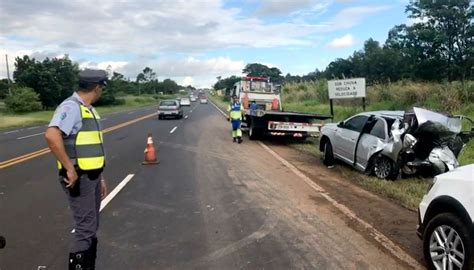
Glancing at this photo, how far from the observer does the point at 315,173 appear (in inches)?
446

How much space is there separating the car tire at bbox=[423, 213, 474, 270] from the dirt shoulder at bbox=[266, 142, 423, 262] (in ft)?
1.50

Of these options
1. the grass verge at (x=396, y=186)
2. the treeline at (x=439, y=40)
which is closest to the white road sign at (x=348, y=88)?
the grass verge at (x=396, y=186)

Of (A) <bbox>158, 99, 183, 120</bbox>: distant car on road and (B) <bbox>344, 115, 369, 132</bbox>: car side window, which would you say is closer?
(B) <bbox>344, 115, 369, 132</bbox>: car side window

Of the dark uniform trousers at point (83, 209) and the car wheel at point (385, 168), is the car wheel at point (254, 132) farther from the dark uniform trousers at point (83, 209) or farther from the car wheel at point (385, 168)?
the dark uniform trousers at point (83, 209)

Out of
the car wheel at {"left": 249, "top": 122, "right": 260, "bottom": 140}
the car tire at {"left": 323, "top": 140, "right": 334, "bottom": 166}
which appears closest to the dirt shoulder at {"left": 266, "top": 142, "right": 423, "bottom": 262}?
the car tire at {"left": 323, "top": 140, "right": 334, "bottom": 166}

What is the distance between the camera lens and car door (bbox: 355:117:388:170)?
10164 mm

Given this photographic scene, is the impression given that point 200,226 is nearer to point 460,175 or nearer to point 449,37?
point 460,175

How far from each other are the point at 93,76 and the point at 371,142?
748 cm

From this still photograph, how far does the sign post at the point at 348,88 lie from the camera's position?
19250 millimetres

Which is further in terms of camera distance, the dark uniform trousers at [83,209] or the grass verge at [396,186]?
the grass verge at [396,186]

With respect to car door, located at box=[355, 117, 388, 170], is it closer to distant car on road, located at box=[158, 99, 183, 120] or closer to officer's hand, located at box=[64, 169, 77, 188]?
officer's hand, located at box=[64, 169, 77, 188]

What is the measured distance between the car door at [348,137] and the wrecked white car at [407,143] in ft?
0.11

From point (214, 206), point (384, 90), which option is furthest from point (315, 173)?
point (384, 90)

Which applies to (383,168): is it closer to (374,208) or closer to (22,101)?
(374,208)
